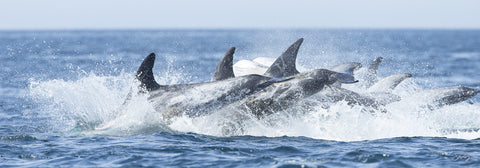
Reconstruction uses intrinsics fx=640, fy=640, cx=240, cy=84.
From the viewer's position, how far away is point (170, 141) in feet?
45.2

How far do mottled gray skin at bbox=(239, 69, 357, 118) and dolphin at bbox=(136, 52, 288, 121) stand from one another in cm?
21

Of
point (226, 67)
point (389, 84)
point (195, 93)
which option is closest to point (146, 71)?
point (195, 93)

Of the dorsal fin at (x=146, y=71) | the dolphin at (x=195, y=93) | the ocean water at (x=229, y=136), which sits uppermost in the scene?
the dorsal fin at (x=146, y=71)

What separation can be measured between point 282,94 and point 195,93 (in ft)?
6.77

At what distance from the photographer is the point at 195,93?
1508cm

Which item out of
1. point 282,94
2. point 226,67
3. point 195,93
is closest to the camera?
point 195,93

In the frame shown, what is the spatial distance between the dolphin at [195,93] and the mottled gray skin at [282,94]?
212mm

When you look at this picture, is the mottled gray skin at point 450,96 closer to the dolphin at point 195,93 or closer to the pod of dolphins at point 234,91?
the pod of dolphins at point 234,91

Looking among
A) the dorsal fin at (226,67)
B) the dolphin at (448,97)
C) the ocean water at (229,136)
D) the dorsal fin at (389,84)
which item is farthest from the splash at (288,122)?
the dorsal fin at (226,67)

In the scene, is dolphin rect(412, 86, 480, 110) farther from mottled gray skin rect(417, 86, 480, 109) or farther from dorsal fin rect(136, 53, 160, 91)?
dorsal fin rect(136, 53, 160, 91)

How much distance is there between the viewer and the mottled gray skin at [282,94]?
1495 cm

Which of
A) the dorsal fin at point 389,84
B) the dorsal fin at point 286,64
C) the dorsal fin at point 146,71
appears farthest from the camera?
the dorsal fin at point 389,84

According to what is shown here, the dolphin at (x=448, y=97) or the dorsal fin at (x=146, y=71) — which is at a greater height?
the dorsal fin at (x=146, y=71)

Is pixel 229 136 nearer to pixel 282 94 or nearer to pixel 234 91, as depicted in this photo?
pixel 234 91
